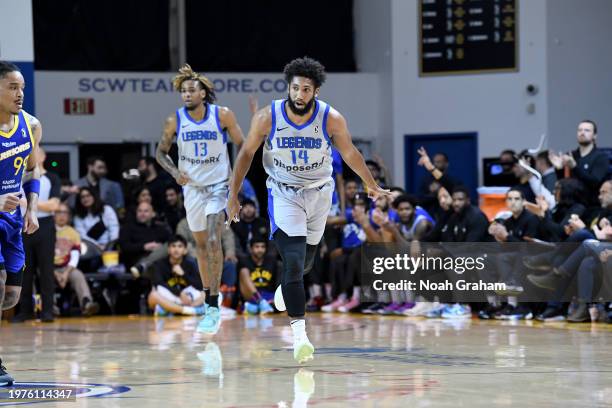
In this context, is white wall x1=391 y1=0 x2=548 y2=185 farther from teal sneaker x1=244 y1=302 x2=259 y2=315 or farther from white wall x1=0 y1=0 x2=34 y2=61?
white wall x1=0 y1=0 x2=34 y2=61

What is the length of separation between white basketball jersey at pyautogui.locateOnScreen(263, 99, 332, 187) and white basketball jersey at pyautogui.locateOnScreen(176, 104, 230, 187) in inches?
95.7

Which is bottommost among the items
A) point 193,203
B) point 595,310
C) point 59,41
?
point 595,310

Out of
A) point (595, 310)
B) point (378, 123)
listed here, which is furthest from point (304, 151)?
point (378, 123)

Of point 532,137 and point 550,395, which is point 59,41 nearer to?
point 532,137

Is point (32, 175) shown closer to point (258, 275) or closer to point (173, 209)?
point (258, 275)

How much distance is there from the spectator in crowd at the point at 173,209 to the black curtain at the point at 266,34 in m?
3.83

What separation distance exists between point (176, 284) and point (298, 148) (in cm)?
601

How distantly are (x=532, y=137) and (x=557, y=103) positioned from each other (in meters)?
0.59

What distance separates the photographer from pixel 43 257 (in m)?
12.6

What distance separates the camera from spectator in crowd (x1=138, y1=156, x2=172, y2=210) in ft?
48.3

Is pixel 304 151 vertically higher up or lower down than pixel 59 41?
lower down

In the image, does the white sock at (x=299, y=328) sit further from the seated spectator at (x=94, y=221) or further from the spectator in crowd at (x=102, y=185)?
the spectator in crowd at (x=102, y=185)

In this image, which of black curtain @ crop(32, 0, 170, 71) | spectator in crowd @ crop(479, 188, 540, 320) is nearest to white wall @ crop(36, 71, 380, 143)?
black curtain @ crop(32, 0, 170, 71)

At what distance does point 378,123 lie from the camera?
18.0m
